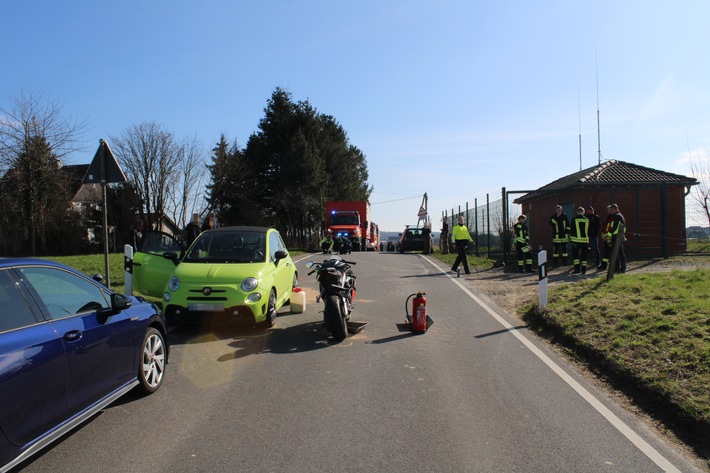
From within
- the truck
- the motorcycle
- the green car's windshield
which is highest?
the truck

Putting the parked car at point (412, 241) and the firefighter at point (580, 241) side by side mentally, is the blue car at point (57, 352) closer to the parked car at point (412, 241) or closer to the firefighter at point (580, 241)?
the firefighter at point (580, 241)

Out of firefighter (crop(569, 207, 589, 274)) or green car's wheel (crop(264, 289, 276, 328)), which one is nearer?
green car's wheel (crop(264, 289, 276, 328))

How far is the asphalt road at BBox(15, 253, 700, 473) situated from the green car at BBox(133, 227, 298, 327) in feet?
1.50

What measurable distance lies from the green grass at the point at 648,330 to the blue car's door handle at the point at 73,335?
16.4 feet

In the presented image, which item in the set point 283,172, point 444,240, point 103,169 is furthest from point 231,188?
point 103,169

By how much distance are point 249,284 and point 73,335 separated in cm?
394

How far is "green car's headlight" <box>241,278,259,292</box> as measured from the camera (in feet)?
25.6

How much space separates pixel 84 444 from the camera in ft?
13.4

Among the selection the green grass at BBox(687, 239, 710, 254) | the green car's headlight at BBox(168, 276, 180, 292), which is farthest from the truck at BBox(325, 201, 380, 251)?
the green car's headlight at BBox(168, 276, 180, 292)

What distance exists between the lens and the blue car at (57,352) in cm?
327

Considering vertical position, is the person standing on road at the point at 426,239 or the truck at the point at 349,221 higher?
the truck at the point at 349,221

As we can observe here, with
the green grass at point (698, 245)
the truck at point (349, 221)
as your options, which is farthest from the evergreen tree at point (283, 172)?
the green grass at point (698, 245)

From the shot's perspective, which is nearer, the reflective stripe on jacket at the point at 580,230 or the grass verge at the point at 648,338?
the grass verge at the point at 648,338

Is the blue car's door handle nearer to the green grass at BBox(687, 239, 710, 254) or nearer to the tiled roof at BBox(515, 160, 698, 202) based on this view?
the tiled roof at BBox(515, 160, 698, 202)
